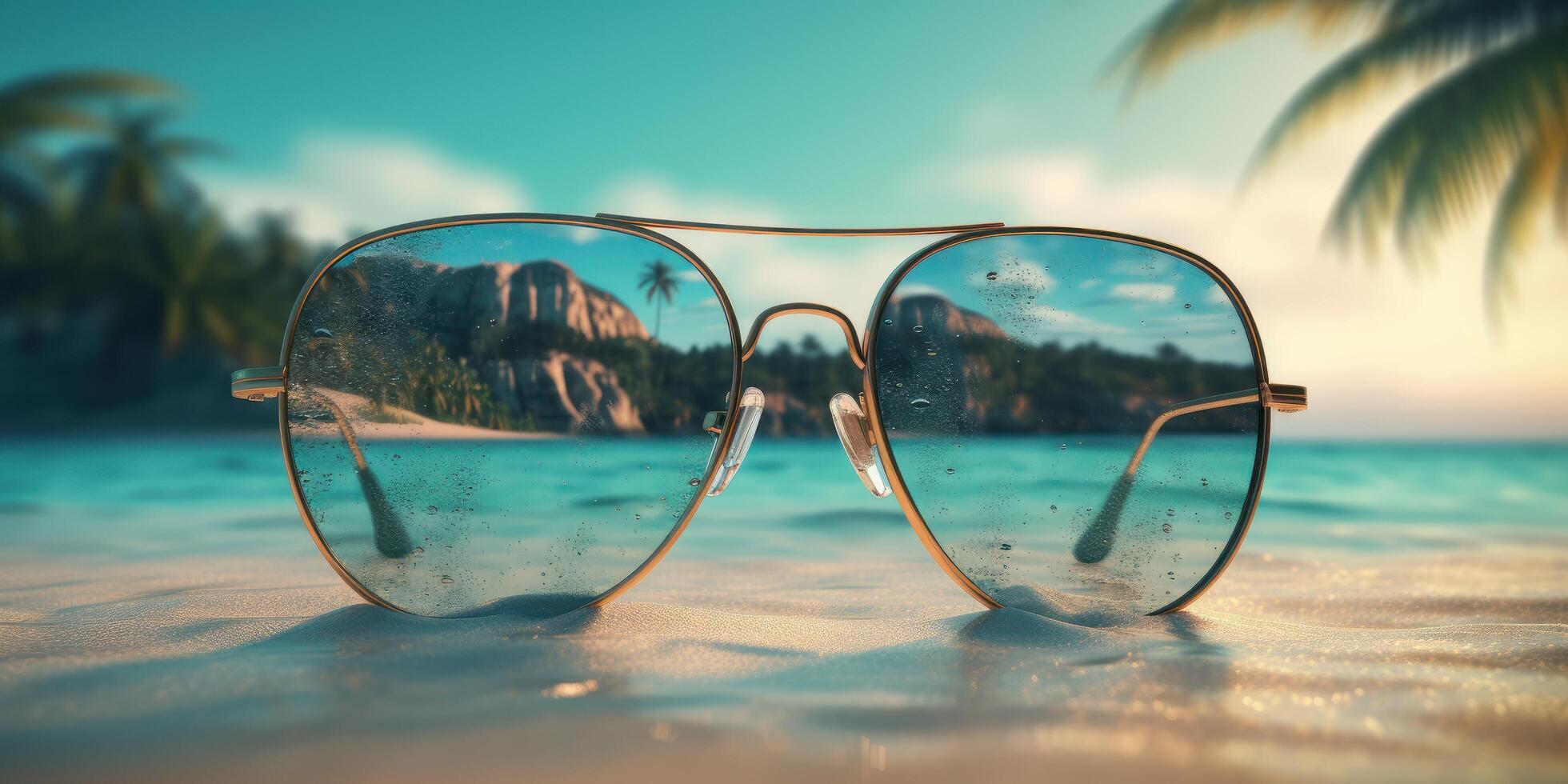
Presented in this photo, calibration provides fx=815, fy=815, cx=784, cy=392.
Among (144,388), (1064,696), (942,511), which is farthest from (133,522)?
(144,388)

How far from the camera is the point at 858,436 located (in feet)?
3.68

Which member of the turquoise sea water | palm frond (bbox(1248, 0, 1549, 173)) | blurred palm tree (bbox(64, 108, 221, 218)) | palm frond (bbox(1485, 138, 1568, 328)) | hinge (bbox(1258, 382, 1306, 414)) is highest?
blurred palm tree (bbox(64, 108, 221, 218))

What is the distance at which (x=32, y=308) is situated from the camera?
1177 centimetres

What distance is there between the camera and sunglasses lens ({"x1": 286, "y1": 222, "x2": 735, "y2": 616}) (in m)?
1.02

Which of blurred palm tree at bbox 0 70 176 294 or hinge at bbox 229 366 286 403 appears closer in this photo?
hinge at bbox 229 366 286 403

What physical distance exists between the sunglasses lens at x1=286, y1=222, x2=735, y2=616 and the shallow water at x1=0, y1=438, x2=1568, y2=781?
0.28 ft

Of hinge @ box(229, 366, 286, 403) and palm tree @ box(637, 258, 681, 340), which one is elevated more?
palm tree @ box(637, 258, 681, 340)

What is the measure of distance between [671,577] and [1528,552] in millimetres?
2067

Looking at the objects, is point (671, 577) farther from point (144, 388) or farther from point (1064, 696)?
point (144, 388)

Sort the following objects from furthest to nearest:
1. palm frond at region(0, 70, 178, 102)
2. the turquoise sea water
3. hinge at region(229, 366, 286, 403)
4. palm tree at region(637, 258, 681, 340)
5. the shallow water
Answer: palm frond at region(0, 70, 178, 102)
the turquoise sea water
palm tree at region(637, 258, 681, 340)
hinge at region(229, 366, 286, 403)
the shallow water

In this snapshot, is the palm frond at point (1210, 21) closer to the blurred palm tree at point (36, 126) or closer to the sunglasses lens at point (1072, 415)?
the sunglasses lens at point (1072, 415)

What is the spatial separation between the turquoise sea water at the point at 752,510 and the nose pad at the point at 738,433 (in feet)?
0.34

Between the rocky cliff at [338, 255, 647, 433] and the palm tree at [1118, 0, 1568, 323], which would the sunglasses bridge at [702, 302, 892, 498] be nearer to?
the rocky cliff at [338, 255, 647, 433]

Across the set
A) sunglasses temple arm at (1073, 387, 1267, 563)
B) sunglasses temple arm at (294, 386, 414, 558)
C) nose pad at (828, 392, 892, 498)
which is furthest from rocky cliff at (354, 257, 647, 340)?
sunglasses temple arm at (1073, 387, 1267, 563)
